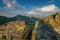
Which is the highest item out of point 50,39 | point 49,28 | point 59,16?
point 59,16

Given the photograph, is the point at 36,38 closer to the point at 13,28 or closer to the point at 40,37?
the point at 40,37

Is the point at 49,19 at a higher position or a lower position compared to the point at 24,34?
A: higher

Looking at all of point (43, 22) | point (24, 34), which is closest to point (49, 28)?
point (43, 22)

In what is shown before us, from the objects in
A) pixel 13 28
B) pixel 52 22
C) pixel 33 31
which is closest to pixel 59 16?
pixel 52 22

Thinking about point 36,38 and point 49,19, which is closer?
point 36,38

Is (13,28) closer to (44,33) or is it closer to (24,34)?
(24,34)

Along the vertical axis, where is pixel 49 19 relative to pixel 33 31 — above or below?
above

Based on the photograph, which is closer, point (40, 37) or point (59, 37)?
point (40, 37)

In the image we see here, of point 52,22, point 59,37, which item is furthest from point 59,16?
point 59,37
